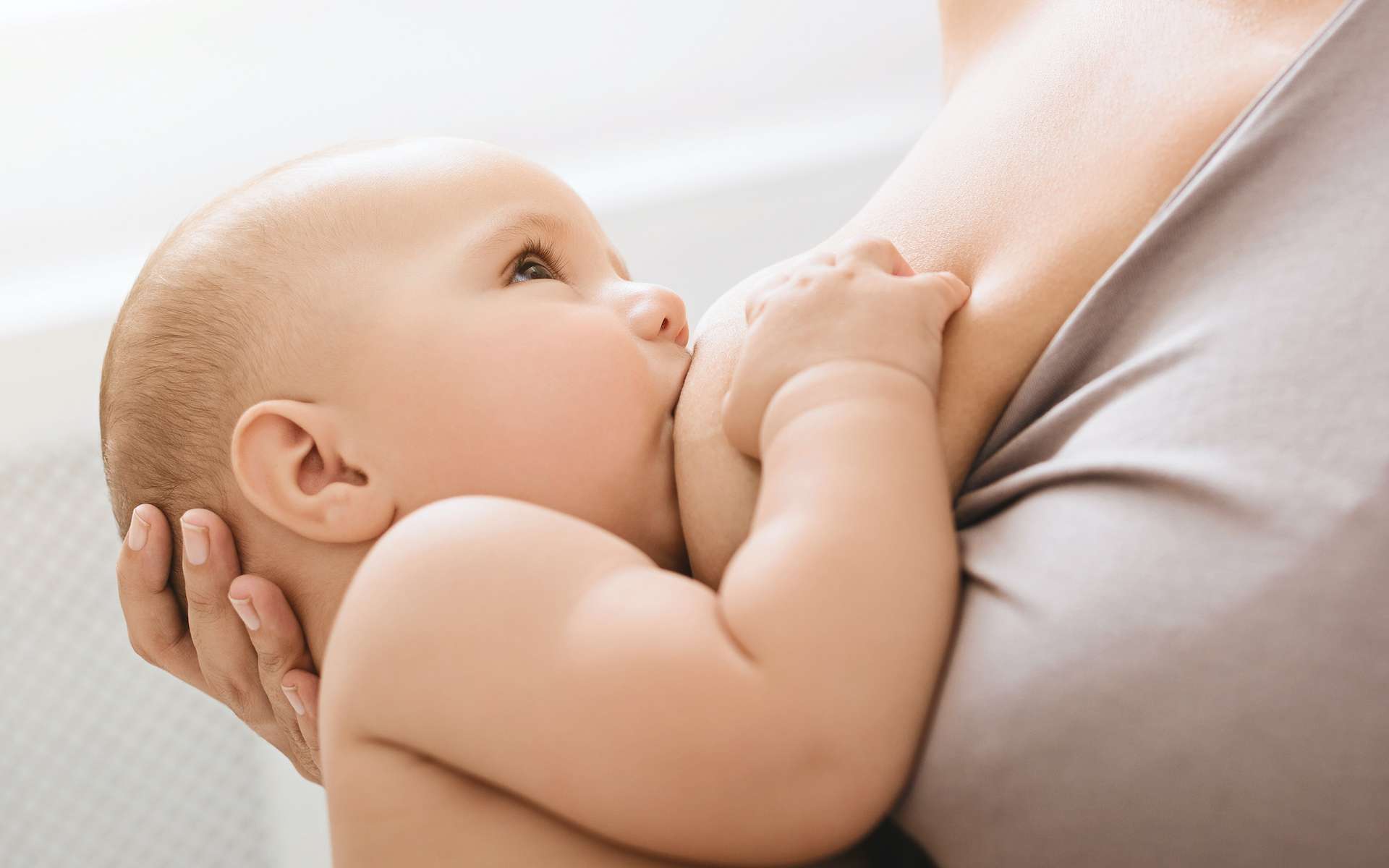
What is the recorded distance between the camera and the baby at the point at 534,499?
508mm

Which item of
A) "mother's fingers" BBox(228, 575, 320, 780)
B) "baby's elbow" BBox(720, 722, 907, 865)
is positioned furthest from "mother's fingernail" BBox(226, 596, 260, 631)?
"baby's elbow" BBox(720, 722, 907, 865)

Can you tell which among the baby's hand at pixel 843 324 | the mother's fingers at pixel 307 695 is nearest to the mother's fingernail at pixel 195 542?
the mother's fingers at pixel 307 695

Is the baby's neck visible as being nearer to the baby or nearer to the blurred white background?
the baby

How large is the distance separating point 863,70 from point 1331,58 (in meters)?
1.20

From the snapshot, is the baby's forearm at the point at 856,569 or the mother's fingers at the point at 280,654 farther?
the mother's fingers at the point at 280,654

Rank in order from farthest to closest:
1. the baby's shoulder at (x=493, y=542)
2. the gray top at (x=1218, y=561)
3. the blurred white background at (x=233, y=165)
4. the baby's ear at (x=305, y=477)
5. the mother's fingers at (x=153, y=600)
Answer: the blurred white background at (x=233, y=165), the mother's fingers at (x=153, y=600), the baby's ear at (x=305, y=477), the baby's shoulder at (x=493, y=542), the gray top at (x=1218, y=561)

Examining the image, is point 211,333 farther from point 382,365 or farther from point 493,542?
point 493,542

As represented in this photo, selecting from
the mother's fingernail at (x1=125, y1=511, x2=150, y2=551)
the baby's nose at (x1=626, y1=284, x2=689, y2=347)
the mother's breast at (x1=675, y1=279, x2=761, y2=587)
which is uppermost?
the baby's nose at (x1=626, y1=284, x2=689, y2=347)

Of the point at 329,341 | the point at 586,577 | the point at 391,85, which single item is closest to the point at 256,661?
the point at 329,341

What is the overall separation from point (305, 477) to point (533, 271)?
0.67ft

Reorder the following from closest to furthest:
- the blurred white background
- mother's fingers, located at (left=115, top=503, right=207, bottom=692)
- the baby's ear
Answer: the baby's ear → mother's fingers, located at (left=115, top=503, right=207, bottom=692) → the blurred white background

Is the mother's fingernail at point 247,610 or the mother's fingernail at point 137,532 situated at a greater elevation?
the mother's fingernail at point 137,532

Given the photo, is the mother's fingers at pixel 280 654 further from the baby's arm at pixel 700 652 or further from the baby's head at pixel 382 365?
the baby's arm at pixel 700 652

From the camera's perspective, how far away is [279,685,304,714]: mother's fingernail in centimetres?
84
